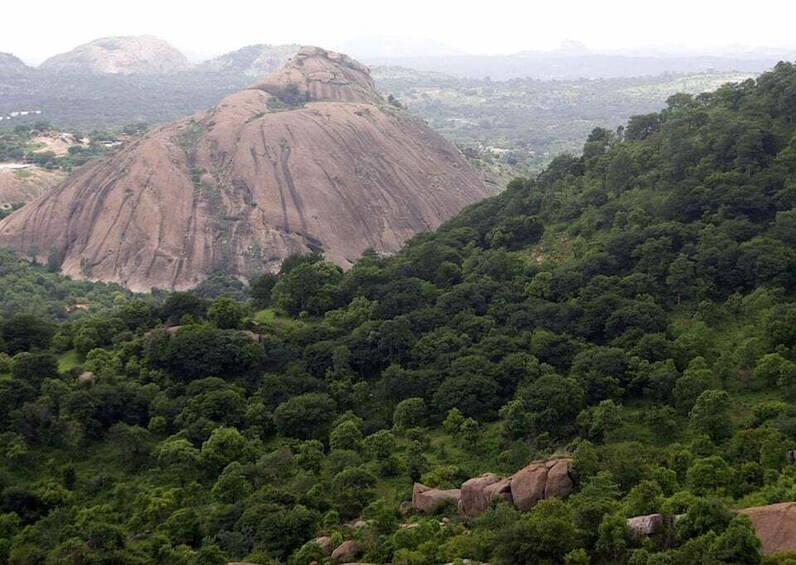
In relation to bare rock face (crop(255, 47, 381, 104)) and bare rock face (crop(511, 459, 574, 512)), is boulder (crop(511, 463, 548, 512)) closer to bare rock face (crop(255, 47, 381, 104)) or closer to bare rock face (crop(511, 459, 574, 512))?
bare rock face (crop(511, 459, 574, 512))

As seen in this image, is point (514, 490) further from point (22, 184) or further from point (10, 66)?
point (10, 66)

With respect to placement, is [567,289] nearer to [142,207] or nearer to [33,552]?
[33,552]

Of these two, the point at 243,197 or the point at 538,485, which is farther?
the point at 243,197

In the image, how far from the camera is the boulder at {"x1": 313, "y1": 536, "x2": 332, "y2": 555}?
19812 millimetres

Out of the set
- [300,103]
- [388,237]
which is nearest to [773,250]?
[388,237]

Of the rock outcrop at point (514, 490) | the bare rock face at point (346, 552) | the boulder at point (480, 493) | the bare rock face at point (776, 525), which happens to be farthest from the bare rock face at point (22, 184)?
the bare rock face at point (776, 525)

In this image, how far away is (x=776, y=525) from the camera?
55.2 ft

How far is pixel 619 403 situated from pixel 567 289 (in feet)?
24.7

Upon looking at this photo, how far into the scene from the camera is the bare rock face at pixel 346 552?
63.6 feet

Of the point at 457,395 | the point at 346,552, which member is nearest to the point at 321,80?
the point at 457,395

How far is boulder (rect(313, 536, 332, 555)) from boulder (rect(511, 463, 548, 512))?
4168 millimetres

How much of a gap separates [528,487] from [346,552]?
168 inches

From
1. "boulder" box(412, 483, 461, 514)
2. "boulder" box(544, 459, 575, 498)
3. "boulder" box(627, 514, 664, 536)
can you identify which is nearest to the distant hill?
"boulder" box(412, 483, 461, 514)

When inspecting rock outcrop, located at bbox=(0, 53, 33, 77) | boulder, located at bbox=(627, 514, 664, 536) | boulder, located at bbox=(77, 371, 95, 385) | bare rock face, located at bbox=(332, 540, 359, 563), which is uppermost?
rock outcrop, located at bbox=(0, 53, 33, 77)
